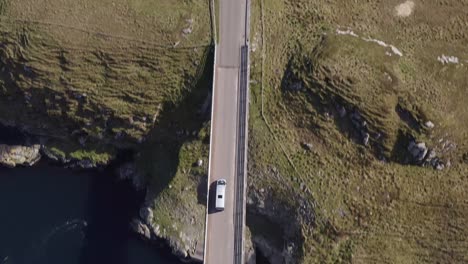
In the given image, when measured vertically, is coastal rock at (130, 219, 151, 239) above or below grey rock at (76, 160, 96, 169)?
below

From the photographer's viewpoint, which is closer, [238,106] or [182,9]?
[238,106]

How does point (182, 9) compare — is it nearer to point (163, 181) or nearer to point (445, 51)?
point (163, 181)

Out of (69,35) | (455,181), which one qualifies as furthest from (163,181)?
(455,181)

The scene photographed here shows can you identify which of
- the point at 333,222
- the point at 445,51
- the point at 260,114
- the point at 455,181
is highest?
the point at 445,51

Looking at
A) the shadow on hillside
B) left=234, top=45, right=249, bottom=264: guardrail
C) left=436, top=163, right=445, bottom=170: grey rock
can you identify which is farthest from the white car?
left=436, top=163, right=445, bottom=170: grey rock

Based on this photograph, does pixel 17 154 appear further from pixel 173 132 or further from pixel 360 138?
pixel 360 138

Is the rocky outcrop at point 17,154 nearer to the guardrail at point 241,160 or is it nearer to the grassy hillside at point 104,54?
the grassy hillside at point 104,54

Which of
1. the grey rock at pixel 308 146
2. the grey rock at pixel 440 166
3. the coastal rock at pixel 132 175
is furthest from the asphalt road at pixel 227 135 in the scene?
the grey rock at pixel 440 166

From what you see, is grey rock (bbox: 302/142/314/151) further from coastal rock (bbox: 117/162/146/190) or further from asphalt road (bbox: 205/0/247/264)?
coastal rock (bbox: 117/162/146/190)
